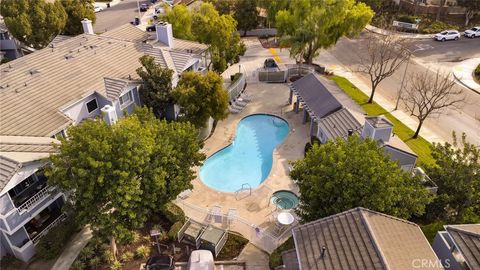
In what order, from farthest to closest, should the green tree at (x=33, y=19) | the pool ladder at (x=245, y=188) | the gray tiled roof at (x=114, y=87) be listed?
the green tree at (x=33, y=19) → the gray tiled roof at (x=114, y=87) → the pool ladder at (x=245, y=188)

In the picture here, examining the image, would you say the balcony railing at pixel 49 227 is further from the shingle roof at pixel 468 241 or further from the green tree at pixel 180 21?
the green tree at pixel 180 21

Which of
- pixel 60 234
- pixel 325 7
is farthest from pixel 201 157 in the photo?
pixel 325 7

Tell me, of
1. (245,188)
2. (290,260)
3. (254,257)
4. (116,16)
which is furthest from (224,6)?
(290,260)

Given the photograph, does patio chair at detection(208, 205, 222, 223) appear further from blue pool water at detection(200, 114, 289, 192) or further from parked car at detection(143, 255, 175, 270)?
parked car at detection(143, 255, 175, 270)

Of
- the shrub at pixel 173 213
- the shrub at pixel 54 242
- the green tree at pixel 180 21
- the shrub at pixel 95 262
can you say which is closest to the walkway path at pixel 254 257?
the shrub at pixel 173 213

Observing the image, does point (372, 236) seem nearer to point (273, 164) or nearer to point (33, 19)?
point (273, 164)

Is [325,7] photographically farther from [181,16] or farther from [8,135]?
[8,135]

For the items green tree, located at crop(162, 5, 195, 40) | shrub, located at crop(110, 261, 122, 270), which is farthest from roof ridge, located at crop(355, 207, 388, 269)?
green tree, located at crop(162, 5, 195, 40)
